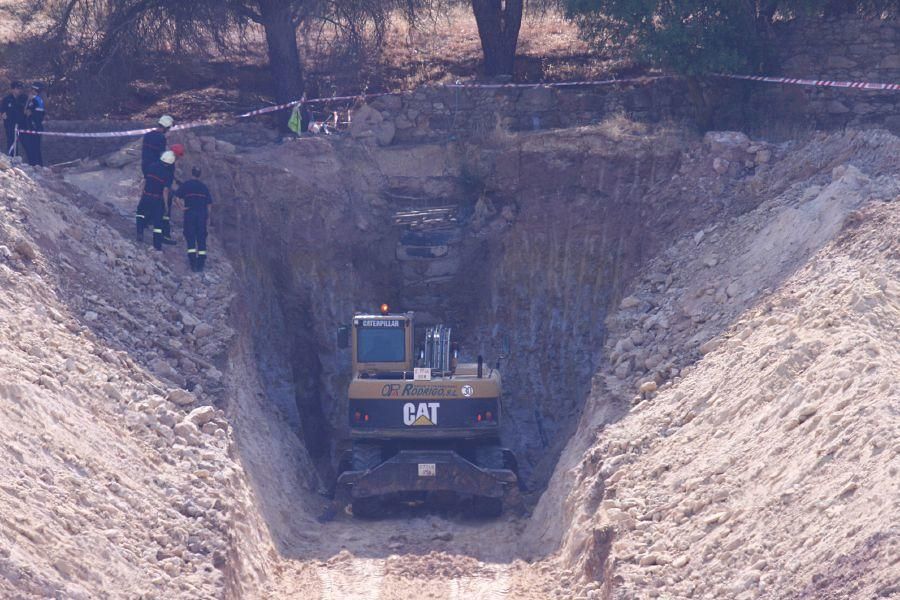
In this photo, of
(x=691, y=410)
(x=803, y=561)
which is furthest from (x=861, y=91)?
(x=803, y=561)

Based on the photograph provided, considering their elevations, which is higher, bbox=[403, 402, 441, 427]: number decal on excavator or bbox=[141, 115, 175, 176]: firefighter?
bbox=[141, 115, 175, 176]: firefighter

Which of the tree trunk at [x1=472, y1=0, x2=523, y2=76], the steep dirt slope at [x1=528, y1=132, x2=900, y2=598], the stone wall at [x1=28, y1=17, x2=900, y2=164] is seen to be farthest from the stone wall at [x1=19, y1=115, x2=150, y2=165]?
the steep dirt slope at [x1=528, y1=132, x2=900, y2=598]

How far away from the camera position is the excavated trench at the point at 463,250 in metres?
20.6

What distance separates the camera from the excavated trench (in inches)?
810

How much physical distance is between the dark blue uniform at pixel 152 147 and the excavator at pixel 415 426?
187 inches

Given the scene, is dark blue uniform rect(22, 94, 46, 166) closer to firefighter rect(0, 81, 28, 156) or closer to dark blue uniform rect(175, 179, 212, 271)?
firefighter rect(0, 81, 28, 156)

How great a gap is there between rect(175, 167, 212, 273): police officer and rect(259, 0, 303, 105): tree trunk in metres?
5.66

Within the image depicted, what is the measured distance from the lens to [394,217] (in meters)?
22.8

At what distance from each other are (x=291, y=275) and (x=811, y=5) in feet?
34.5

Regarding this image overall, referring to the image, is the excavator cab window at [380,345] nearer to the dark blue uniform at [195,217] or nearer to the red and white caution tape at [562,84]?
the dark blue uniform at [195,217]

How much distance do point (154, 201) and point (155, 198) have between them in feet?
0.26

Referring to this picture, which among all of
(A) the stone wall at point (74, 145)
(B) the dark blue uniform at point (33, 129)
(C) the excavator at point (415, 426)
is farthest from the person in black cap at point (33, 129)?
(C) the excavator at point (415, 426)

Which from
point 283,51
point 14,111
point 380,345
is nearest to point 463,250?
point 380,345

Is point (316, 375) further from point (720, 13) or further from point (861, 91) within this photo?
point (861, 91)
